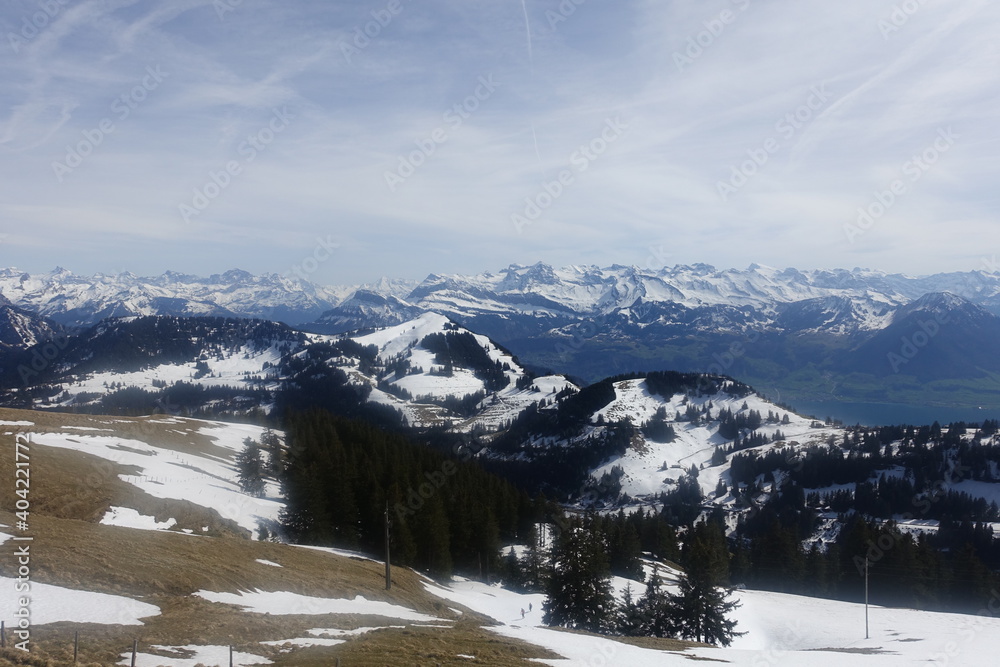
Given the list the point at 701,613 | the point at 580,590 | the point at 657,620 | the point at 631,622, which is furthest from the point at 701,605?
the point at 580,590

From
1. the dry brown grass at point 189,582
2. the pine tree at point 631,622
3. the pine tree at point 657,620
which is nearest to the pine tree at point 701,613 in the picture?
the pine tree at point 657,620

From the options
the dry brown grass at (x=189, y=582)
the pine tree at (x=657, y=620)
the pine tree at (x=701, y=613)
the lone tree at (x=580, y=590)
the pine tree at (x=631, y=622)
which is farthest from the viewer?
the pine tree at (x=657, y=620)

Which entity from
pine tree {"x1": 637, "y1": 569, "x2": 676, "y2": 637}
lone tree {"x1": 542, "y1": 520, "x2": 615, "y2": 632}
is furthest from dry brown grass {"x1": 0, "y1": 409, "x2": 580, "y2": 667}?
pine tree {"x1": 637, "y1": 569, "x2": 676, "y2": 637}

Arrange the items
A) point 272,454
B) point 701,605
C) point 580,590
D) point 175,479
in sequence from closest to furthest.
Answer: point 580,590 < point 701,605 < point 175,479 < point 272,454

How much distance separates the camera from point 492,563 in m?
74.0

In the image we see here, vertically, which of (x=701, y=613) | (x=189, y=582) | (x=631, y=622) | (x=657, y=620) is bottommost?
(x=631, y=622)

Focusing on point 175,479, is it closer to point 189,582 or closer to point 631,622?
point 189,582

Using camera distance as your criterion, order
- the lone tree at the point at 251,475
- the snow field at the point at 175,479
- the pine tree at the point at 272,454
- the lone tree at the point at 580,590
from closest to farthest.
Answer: the lone tree at the point at 580,590, the snow field at the point at 175,479, the lone tree at the point at 251,475, the pine tree at the point at 272,454

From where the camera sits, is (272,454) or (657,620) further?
(272,454)

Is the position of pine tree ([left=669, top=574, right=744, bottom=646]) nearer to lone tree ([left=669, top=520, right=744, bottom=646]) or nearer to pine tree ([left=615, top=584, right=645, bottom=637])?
lone tree ([left=669, top=520, right=744, bottom=646])

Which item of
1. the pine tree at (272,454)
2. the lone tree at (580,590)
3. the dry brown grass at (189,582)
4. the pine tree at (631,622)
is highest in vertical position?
the pine tree at (272,454)

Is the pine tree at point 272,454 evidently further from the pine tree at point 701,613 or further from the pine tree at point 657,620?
Answer: the pine tree at point 701,613

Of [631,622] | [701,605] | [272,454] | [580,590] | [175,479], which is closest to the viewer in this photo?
[580,590]

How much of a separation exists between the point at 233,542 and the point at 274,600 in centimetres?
1373
